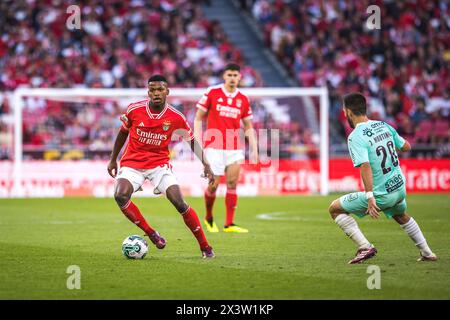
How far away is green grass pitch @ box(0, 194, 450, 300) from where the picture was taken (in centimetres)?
800

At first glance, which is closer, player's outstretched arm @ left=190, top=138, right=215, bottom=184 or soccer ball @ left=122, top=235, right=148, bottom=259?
soccer ball @ left=122, top=235, right=148, bottom=259

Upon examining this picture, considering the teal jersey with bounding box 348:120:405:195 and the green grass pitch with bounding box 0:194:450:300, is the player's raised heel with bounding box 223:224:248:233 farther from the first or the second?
the teal jersey with bounding box 348:120:405:195

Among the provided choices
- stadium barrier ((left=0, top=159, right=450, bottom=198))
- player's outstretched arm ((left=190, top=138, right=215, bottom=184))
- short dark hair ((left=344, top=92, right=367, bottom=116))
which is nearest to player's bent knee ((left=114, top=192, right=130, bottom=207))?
player's outstretched arm ((left=190, top=138, right=215, bottom=184))

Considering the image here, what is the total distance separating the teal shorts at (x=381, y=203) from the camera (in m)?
9.71

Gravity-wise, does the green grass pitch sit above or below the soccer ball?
below

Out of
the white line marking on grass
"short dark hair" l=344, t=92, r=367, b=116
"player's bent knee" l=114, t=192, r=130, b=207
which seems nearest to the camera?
"short dark hair" l=344, t=92, r=367, b=116

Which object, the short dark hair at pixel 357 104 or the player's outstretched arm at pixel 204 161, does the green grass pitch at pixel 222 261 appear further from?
the short dark hair at pixel 357 104

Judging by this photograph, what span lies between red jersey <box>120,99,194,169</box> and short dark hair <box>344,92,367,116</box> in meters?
2.12

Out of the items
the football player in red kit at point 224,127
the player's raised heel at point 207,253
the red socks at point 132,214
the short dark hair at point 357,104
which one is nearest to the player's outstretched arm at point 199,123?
the football player in red kit at point 224,127

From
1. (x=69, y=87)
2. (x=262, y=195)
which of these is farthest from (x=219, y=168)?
(x=69, y=87)

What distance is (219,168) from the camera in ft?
48.8

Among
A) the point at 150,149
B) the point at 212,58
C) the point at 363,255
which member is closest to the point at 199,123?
the point at 150,149
